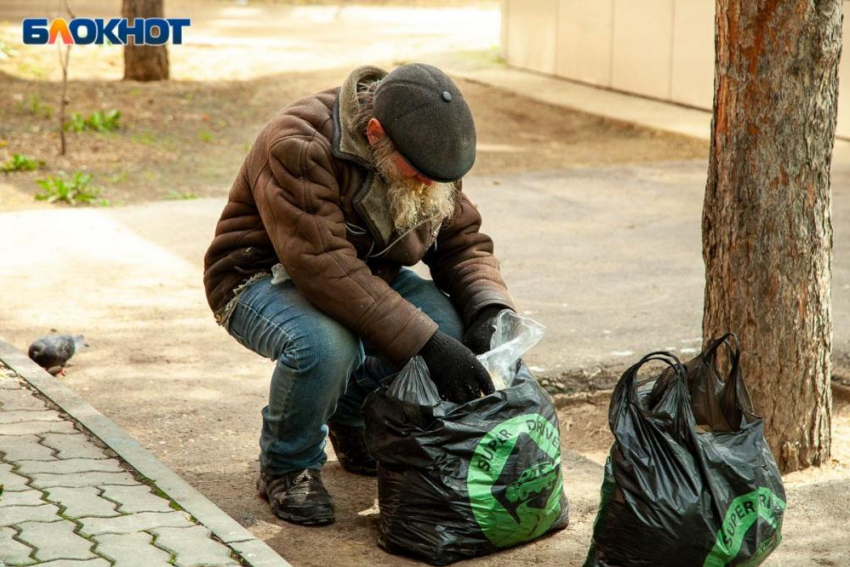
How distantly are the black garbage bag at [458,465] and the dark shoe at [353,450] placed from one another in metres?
0.55

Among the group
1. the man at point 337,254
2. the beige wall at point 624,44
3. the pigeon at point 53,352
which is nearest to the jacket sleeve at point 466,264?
the man at point 337,254

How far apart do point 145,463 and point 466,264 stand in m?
1.18

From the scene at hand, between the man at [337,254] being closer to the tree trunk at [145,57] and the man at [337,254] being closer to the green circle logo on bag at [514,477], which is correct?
the green circle logo on bag at [514,477]

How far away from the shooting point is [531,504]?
3355 millimetres

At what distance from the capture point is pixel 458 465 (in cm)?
325

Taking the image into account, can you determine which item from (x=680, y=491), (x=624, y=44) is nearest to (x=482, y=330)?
(x=680, y=491)

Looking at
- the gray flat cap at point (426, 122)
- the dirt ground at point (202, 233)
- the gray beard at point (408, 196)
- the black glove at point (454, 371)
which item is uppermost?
the gray flat cap at point (426, 122)

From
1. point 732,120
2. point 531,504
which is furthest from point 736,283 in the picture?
point 531,504

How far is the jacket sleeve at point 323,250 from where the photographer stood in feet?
10.9

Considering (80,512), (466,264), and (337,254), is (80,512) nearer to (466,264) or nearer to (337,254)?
(337,254)

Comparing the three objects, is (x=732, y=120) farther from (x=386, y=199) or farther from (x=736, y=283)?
(x=386, y=199)

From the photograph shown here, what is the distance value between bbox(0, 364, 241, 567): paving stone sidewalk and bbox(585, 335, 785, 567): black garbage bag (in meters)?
1.01

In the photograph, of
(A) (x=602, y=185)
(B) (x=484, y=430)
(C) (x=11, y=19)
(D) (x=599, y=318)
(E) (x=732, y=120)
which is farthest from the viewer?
(C) (x=11, y=19)

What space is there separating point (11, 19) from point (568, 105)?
10.3 meters
